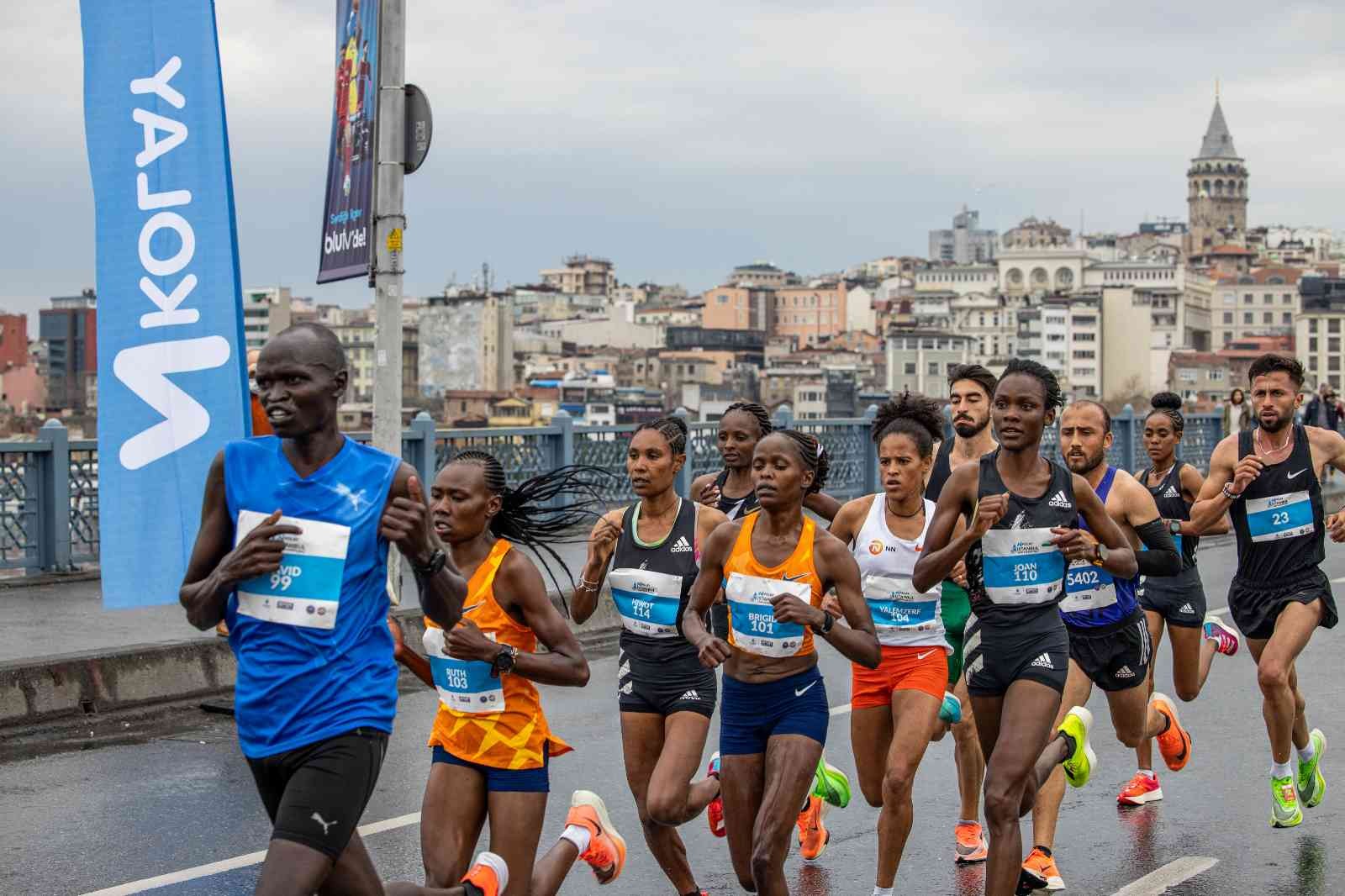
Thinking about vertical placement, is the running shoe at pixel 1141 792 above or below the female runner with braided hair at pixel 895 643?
below

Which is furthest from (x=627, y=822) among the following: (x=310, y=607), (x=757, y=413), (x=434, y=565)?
(x=310, y=607)

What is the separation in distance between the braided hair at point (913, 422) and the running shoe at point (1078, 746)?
118 cm

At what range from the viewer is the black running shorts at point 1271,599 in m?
8.45

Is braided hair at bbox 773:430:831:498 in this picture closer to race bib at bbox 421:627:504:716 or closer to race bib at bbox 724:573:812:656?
race bib at bbox 724:573:812:656

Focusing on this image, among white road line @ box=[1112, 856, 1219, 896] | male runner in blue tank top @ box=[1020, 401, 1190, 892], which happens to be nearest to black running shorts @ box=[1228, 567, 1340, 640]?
male runner in blue tank top @ box=[1020, 401, 1190, 892]

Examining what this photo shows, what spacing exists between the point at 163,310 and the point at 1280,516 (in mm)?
5689

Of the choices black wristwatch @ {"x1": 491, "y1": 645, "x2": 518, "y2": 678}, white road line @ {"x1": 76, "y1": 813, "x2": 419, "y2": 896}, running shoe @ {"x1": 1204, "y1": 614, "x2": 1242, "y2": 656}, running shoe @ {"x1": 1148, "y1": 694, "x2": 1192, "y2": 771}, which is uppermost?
black wristwatch @ {"x1": 491, "y1": 645, "x2": 518, "y2": 678}

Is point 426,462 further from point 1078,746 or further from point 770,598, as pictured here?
point 770,598

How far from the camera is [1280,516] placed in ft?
28.1

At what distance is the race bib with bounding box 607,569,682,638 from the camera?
6660mm

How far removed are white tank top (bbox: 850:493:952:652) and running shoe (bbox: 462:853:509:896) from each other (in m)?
2.02

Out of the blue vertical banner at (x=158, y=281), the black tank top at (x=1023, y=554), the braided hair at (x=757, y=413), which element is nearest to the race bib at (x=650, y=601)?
the black tank top at (x=1023, y=554)

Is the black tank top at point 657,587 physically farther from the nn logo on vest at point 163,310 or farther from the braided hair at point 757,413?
the nn logo on vest at point 163,310

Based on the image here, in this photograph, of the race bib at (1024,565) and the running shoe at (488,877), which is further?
the race bib at (1024,565)
